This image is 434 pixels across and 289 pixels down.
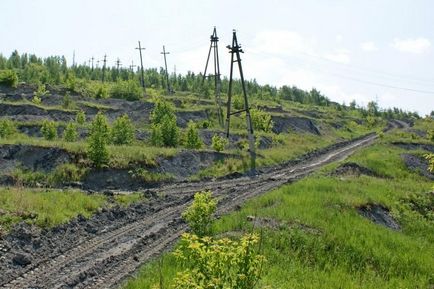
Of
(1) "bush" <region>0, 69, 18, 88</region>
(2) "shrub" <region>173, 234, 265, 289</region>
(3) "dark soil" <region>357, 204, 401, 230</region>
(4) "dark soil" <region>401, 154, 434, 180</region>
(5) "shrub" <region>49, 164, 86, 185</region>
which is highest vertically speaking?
(1) "bush" <region>0, 69, 18, 88</region>

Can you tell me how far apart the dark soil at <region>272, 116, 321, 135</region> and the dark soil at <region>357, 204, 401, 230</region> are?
3776cm


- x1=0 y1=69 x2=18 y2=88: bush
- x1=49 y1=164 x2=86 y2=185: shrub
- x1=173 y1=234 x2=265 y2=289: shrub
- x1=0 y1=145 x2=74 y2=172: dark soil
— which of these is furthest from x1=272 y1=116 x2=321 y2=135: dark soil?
x1=173 y1=234 x2=265 y2=289: shrub

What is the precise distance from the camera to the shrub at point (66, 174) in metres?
26.4

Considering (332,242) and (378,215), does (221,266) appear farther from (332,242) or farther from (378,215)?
(378,215)

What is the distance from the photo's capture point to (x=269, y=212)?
65.9 ft

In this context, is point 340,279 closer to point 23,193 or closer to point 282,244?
point 282,244

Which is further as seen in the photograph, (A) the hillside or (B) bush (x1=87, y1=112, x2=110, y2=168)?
(B) bush (x1=87, y1=112, x2=110, y2=168)

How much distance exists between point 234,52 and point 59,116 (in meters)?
21.9

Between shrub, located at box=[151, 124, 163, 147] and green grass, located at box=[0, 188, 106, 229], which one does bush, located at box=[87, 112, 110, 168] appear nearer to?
green grass, located at box=[0, 188, 106, 229]

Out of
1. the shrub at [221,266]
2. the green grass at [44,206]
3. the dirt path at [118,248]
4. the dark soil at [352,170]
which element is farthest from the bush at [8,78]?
the shrub at [221,266]

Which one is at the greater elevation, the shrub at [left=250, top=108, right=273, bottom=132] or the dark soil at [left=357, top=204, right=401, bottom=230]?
the shrub at [left=250, top=108, right=273, bottom=132]

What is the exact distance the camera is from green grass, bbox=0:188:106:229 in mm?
17969

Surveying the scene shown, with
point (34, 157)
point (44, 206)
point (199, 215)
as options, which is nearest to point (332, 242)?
point (199, 215)

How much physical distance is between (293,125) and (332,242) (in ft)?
159
